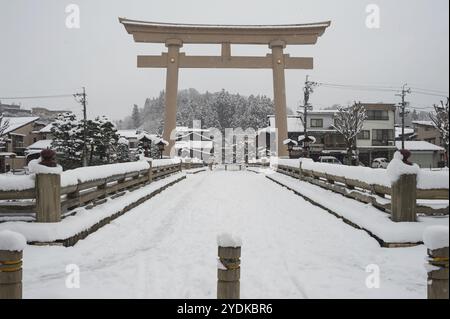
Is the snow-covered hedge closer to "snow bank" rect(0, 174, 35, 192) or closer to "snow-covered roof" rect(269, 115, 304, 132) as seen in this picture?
"snow bank" rect(0, 174, 35, 192)

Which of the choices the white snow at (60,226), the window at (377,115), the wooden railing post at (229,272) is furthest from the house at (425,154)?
the wooden railing post at (229,272)

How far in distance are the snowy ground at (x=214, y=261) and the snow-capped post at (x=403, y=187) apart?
0.57 m

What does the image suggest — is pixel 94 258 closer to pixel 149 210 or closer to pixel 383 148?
pixel 149 210

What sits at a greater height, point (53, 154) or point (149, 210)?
point (53, 154)

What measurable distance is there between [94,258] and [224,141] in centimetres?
6698

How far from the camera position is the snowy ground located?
413 centimetres

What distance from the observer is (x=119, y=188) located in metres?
10.1

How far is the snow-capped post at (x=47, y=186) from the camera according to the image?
5578 millimetres

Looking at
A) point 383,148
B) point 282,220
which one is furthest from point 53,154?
point 383,148

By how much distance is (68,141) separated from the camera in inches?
1282

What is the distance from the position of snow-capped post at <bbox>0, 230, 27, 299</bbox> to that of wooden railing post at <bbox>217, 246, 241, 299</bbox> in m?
1.69

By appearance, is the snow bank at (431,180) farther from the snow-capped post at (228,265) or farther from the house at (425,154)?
the house at (425,154)

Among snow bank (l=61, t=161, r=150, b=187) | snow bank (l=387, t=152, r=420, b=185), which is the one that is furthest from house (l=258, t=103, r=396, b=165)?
snow bank (l=387, t=152, r=420, b=185)

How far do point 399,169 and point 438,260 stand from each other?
10.1 feet
